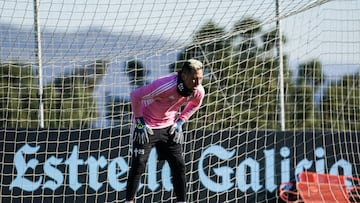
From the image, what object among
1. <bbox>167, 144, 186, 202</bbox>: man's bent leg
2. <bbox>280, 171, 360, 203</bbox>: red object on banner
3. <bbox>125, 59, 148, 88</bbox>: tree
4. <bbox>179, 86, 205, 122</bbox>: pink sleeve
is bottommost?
<bbox>280, 171, 360, 203</bbox>: red object on banner

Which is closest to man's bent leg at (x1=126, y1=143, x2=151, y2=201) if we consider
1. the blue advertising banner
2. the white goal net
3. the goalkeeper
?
the goalkeeper

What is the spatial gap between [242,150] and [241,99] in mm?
1069

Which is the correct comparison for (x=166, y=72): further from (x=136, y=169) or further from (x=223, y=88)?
(x=136, y=169)

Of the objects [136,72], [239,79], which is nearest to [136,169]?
[136,72]

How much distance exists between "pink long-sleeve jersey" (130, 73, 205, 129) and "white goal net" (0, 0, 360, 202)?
163 centimetres

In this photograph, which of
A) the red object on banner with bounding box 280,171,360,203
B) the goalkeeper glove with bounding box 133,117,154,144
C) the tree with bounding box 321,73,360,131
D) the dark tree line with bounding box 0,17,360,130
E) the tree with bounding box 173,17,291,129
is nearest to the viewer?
the goalkeeper glove with bounding box 133,117,154,144

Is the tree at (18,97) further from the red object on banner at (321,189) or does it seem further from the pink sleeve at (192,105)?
the red object on banner at (321,189)

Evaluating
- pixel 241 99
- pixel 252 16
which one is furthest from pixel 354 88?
pixel 252 16

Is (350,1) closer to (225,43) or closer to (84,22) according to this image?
(225,43)

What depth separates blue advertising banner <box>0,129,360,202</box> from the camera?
28.0 ft

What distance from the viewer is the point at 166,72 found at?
369 inches

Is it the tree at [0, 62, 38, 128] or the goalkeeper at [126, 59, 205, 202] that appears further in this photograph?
the tree at [0, 62, 38, 128]

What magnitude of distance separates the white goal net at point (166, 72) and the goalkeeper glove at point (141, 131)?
176 cm

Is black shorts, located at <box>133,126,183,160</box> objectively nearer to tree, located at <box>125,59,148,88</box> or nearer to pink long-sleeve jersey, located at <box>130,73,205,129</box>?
pink long-sleeve jersey, located at <box>130,73,205,129</box>
